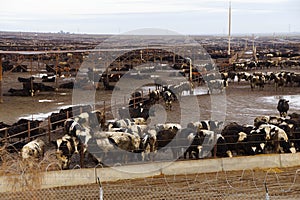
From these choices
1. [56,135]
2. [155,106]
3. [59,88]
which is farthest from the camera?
[59,88]

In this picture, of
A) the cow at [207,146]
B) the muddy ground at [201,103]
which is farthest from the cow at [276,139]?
the muddy ground at [201,103]

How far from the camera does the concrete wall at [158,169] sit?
1034 centimetres

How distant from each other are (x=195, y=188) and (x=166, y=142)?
3189 millimetres

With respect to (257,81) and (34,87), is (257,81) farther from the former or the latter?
(34,87)

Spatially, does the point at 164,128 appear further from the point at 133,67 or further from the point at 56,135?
the point at 133,67

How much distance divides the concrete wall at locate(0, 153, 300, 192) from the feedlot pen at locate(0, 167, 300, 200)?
19 cm

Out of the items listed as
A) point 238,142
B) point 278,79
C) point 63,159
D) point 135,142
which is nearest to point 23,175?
point 63,159

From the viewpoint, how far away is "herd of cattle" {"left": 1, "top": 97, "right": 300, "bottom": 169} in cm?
1224

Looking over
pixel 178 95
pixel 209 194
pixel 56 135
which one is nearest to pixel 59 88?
pixel 178 95

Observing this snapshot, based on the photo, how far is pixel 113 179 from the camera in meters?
10.9

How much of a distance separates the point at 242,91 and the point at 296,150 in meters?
13.2

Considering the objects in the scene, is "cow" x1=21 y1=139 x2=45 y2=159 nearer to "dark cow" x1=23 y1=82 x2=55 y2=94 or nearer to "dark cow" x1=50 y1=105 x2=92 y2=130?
"dark cow" x1=50 y1=105 x2=92 y2=130

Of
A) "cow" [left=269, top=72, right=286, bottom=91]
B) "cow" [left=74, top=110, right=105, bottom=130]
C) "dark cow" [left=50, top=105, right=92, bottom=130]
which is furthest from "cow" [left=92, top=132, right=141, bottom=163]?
"cow" [left=269, top=72, right=286, bottom=91]

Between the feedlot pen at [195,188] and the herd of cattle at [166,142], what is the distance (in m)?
1.46
